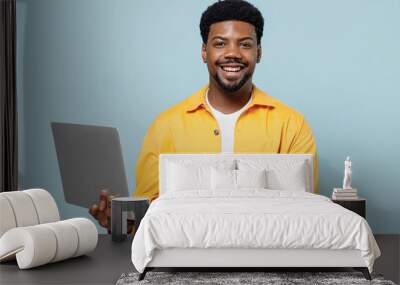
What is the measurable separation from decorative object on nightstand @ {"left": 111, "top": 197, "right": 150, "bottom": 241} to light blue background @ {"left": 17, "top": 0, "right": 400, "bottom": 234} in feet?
1.99

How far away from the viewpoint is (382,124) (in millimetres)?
6859

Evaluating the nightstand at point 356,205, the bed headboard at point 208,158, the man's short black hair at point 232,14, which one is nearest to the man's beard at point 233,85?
the man's short black hair at point 232,14

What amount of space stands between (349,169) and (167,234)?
2604mm

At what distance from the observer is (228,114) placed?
6.80m

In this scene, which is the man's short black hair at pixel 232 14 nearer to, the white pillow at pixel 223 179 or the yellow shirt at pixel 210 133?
the yellow shirt at pixel 210 133

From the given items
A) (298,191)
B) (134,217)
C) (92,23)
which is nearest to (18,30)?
(92,23)

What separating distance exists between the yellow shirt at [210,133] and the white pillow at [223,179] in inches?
24.5

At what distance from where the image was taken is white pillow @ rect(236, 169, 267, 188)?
609 centimetres

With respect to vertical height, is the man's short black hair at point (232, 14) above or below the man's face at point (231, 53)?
above

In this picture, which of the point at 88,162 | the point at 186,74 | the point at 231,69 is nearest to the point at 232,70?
the point at 231,69

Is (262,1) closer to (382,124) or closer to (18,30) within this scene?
(382,124)

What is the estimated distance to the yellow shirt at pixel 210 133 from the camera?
22.2 feet

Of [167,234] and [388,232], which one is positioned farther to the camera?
[388,232]

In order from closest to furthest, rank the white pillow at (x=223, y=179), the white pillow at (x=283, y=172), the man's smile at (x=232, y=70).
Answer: the white pillow at (x=223, y=179), the white pillow at (x=283, y=172), the man's smile at (x=232, y=70)
